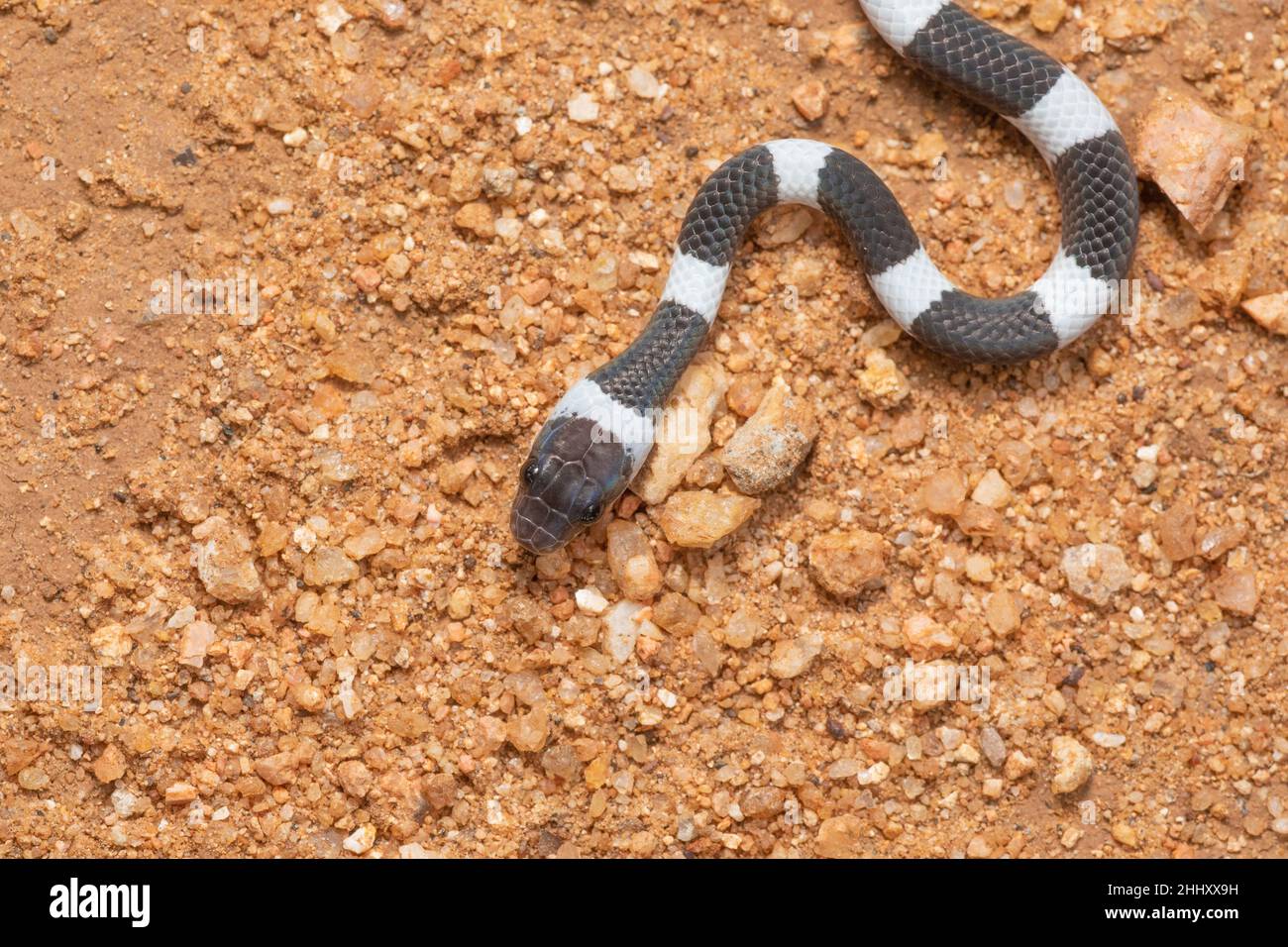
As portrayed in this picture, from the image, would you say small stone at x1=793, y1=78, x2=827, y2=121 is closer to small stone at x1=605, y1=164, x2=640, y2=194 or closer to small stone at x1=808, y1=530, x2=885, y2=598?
small stone at x1=605, y1=164, x2=640, y2=194

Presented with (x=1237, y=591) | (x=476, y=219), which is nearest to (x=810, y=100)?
(x=476, y=219)

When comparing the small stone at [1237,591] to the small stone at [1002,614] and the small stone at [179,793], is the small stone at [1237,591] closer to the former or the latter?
the small stone at [1002,614]

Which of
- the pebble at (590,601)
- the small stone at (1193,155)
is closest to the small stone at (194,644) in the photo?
the pebble at (590,601)

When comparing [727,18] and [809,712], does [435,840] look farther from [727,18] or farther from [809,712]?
[727,18]

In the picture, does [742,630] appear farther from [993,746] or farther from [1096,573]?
[1096,573]

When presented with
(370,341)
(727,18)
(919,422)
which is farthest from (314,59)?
(919,422)

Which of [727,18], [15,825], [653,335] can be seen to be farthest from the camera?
[727,18]
